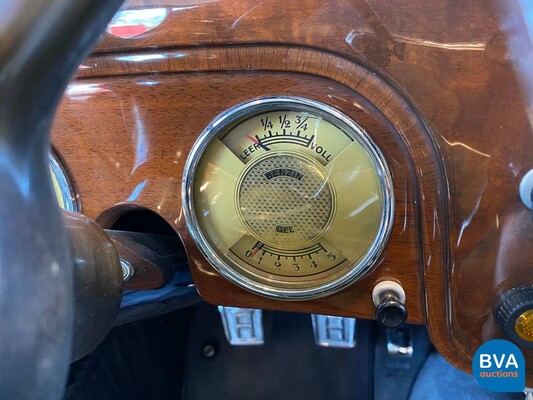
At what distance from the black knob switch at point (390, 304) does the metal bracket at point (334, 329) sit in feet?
0.97

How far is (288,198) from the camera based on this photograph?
2.84 ft

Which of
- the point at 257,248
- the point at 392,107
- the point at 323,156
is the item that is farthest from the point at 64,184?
the point at 392,107

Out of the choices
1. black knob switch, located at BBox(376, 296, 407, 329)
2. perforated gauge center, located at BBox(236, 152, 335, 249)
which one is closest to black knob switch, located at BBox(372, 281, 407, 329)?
black knob switch, located at BBox(376, 296, 407, 329)

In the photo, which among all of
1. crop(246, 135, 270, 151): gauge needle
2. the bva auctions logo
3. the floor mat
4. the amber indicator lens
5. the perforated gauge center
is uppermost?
crop(246, 135, 270, 151): gauge needle

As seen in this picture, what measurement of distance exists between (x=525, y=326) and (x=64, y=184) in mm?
790

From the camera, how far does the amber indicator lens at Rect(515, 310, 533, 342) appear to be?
2.63ft

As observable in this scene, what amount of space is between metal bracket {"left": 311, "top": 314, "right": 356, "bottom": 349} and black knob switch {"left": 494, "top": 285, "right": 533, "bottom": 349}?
397mm

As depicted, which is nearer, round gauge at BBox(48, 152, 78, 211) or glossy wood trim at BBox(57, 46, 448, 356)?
glossy wood trim at BBox(57, 46, 448, 356)

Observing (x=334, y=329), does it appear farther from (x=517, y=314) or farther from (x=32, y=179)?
(x=32, y=179)

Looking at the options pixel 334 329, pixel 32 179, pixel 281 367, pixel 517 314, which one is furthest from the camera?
pixel 281 367

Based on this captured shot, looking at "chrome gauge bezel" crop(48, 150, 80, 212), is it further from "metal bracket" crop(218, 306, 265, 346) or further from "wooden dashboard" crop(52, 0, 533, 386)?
"metal bracket" crop(218, 306, 265, 346)

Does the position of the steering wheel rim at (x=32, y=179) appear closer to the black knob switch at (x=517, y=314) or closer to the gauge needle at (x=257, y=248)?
the gauge needle at (x=257, y=248)

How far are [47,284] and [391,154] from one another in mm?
Answer: 570

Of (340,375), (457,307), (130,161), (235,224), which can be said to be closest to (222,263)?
(235,224)
